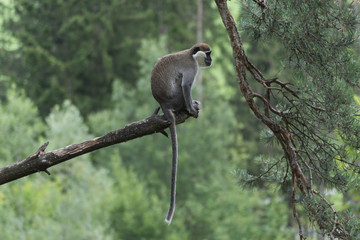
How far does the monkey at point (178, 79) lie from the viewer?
696 cm

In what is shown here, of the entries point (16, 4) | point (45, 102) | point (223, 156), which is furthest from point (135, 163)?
Result: point (16, 4)

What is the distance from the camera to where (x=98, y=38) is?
40062 mm

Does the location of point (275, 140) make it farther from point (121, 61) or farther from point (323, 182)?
point (121, 61)

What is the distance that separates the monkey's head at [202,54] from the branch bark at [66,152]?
74.2 inches

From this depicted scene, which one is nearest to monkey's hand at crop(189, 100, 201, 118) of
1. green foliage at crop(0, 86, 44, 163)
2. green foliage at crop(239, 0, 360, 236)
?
green foliage at crop(239, 0, 360, 236)

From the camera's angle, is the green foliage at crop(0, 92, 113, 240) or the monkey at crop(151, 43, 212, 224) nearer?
the monkey at crop(151, 43, 212, 224)

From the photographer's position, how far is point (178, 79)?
723 centimetres

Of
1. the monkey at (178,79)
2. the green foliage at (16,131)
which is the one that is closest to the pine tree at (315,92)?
the monkey at (178,79)

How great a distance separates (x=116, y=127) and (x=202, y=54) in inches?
1036

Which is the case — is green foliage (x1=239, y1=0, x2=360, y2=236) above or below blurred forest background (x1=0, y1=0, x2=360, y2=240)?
below

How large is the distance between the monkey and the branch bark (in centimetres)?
104

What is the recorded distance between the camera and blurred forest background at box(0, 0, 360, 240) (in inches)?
956

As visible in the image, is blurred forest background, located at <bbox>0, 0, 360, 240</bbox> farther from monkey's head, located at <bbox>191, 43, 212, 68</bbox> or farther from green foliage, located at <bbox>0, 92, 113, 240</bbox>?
monkey's head, located at <bbox>191, 43, 212, 68</bbox>

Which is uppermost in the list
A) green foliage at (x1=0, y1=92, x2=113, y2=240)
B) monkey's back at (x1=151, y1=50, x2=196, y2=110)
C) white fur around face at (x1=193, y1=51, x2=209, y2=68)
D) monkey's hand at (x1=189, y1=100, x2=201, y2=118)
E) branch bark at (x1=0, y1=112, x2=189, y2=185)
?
green foliage at (x1=0, y1=92, x2=113, y2=240)
